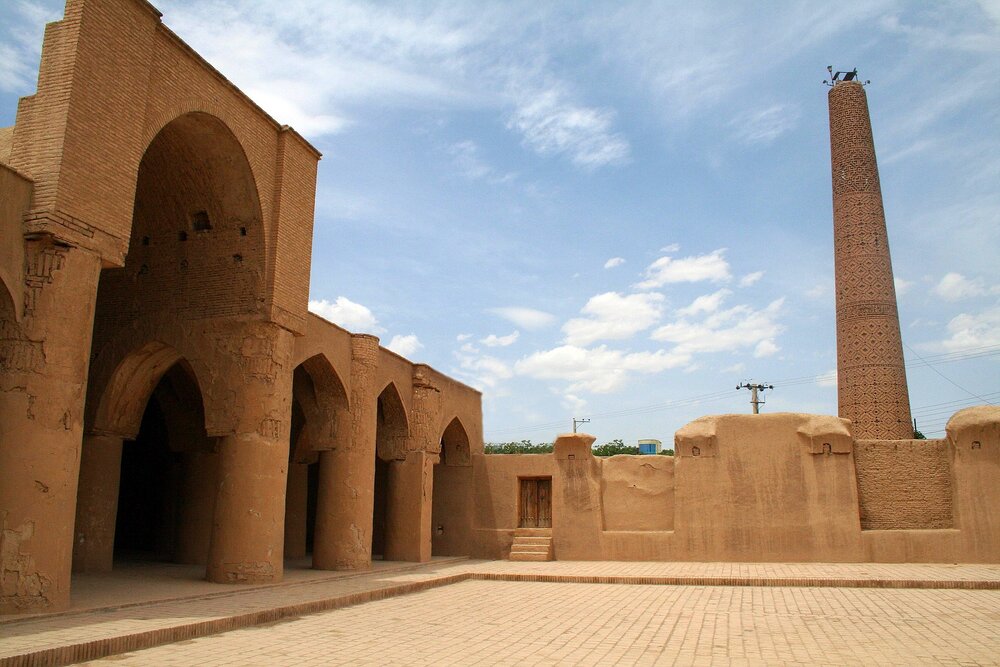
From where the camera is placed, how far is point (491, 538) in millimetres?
20188

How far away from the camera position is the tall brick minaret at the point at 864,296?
835 inches

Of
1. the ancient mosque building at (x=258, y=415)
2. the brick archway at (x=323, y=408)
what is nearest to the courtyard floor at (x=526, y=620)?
the ancient mosque building at (x=258, y=415)

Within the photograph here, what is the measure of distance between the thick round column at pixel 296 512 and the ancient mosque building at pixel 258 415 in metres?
0.07

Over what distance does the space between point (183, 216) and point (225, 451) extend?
13.1 ft

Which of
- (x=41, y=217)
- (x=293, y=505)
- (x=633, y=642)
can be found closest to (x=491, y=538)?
(x=293, y=505)

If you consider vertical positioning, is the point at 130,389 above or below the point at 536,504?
above

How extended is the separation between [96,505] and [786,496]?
1344cm

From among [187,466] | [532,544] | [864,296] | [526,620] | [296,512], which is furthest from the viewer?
[864,296]

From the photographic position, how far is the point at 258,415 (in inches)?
481

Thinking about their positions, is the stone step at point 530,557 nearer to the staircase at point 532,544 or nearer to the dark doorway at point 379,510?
the staircase at point 532,544

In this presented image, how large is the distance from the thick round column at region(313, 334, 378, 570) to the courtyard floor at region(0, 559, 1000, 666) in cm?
74

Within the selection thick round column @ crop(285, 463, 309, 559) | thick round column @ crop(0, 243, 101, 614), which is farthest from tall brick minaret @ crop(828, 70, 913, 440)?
thick round column @ crop(0, 243, 101, 614)

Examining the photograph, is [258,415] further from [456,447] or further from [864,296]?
[864,296]

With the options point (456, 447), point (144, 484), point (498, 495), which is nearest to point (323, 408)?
point (456, 447)
